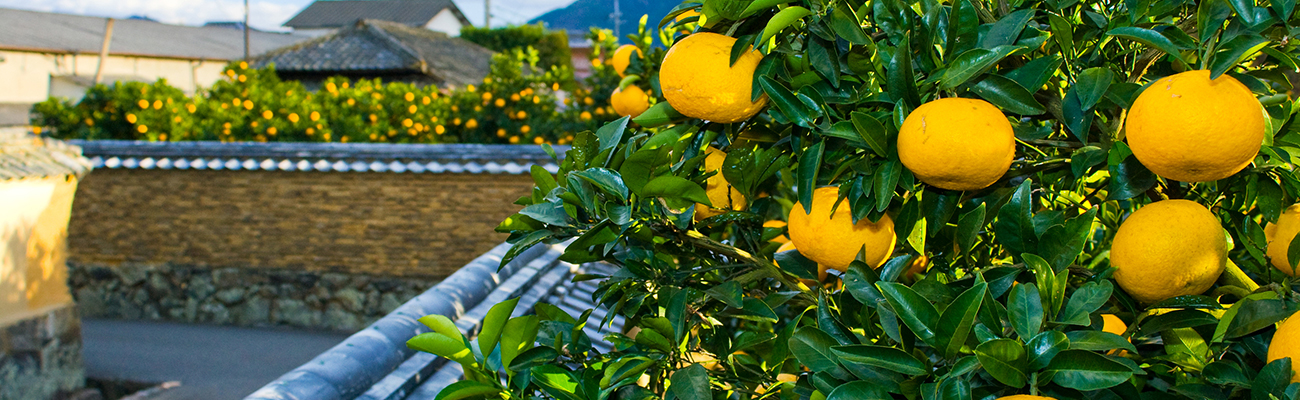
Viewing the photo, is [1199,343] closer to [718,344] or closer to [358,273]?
[718,344]

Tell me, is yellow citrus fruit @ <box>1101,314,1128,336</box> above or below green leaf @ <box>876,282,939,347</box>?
below

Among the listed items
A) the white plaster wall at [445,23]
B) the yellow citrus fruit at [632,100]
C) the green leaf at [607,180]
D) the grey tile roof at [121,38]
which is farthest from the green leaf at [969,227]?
the white plaster wall at [445,23]

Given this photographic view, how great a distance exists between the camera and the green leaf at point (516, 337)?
892 mm

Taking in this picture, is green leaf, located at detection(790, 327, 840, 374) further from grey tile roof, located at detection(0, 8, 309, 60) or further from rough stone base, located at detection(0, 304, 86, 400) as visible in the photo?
grey tile roof, located at detection(0, 8, 309, 60)

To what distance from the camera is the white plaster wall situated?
31.4 metres

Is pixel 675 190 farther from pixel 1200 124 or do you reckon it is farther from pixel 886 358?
pixel 1200 124

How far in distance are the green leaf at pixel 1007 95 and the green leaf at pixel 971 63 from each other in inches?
0.7

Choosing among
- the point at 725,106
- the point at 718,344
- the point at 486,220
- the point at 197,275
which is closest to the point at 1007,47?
the point at 725,106

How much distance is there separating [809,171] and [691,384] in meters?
0.23

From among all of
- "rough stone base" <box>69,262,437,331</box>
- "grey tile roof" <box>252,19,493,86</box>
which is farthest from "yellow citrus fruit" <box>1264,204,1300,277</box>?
"grey tile roof" <box>252,19,493,86</box>

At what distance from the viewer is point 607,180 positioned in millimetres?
778

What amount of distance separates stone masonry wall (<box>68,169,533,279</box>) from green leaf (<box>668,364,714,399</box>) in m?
5.58

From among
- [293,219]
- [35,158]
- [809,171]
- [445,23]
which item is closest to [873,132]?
[809,171]

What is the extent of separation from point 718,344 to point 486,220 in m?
5.67
